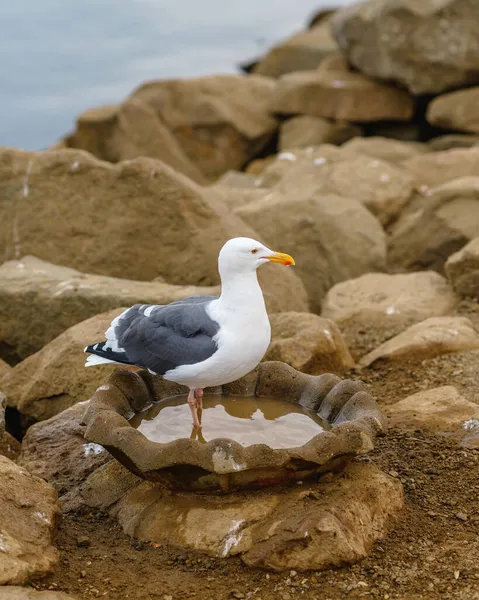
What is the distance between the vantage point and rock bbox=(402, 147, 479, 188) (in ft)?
33.7

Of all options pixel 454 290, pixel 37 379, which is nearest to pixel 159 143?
pixel 454 290

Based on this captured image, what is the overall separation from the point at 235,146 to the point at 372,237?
6501 mm

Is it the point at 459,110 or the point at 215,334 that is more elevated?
the point at 215,334

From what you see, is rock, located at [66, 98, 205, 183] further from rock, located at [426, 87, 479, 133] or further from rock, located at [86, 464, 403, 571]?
rock, located at [86, 464, 403, 571]

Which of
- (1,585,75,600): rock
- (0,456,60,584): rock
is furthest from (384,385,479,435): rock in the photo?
(1,585,75,600): rock

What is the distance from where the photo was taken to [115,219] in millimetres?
6844

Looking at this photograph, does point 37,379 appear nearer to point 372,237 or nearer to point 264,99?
point 372,237

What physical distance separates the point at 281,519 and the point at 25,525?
3.43 ft

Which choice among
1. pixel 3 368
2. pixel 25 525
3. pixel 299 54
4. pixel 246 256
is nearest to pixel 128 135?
pixel 299 54

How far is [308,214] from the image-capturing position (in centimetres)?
769

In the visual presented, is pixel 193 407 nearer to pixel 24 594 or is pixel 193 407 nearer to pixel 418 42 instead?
pixel 24 594

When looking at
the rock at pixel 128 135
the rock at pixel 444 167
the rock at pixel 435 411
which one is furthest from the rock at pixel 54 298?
the rock at pixel 128 135

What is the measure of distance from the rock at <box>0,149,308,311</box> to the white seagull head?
232 cm

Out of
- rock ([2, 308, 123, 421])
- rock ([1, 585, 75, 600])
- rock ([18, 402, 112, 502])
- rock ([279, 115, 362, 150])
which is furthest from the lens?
rock ([279, 115, 362, 150])
